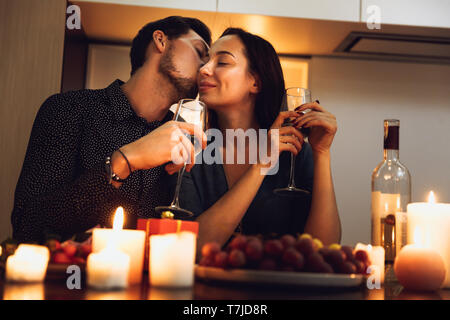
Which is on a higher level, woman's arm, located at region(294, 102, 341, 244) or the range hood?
the range hood

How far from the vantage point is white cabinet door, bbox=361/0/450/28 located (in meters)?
2.11

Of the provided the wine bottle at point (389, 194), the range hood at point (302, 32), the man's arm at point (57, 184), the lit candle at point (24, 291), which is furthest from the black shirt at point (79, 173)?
the range hood at point (302, 32)

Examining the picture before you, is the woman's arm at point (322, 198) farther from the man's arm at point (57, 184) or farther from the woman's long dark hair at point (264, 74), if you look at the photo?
the man's arm at point (57, 184)

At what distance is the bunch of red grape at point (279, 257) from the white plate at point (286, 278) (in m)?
0.02

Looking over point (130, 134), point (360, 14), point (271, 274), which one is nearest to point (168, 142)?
point (271, 274)

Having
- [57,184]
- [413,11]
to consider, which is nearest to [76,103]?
[57,184]

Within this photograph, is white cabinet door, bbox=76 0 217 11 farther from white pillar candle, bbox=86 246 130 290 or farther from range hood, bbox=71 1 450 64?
white pillar candle, bbox=86 246 130 290

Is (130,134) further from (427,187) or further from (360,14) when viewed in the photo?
(427,187)

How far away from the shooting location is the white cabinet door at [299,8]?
6.84 feet

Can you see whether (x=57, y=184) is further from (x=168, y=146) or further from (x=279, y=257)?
(x=279, y=257)

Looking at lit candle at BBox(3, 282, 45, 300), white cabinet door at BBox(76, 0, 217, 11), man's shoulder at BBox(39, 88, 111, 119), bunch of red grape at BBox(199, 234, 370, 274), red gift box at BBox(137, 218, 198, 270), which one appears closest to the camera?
lit candle at BBox(3, 282, 45, 300)

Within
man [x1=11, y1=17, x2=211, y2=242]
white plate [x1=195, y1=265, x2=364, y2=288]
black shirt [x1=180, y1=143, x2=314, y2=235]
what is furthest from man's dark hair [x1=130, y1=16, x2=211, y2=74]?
white plate [x1=195, y1=265, x2=364, y2=288]

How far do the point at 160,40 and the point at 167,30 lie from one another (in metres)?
0.05

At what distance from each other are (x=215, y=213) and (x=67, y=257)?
0.52 meters
